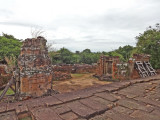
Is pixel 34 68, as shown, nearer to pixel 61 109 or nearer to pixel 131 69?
pixel 61 109

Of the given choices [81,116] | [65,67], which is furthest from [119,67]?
[81,116]

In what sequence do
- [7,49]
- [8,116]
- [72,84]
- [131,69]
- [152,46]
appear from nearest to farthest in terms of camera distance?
[8,116] < [72,84] < [131,69] < [152,46] < [7,49]

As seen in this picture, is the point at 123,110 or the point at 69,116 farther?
the point at 123,110

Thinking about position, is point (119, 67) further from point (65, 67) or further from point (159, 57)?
point (65, 67)

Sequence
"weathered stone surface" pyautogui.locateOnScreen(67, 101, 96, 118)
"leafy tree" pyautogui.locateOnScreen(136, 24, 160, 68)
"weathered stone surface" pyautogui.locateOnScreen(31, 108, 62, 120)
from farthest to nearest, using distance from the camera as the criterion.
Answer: "leafy tree" pyautogui.locateOnScreen(136, 24, 160, 68)
"weathered stone surface" pyautogui.locateOnScreen(67, 101, 96, 118)
"weathered stone surface" pyautogui.locateOnScreen(31, 108, 62, 120)

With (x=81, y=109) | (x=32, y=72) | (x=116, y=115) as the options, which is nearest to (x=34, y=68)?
(x=32, y=72)

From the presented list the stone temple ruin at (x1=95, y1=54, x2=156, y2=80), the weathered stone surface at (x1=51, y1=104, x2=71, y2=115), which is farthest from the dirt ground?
the weathered stone surface at (x1=51, y1=104, x2=71, y2=115)

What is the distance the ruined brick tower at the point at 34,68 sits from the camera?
3.13m

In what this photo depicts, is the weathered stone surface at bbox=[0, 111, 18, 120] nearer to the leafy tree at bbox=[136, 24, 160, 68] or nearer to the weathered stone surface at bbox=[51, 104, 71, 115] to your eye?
the weathered stone surface at bbox=[51, 104, 71, 115]

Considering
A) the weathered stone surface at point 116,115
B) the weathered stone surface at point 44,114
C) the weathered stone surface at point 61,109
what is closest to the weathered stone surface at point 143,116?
the weathered stone surface at point 116,115

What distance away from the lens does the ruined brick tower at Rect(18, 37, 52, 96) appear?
3135 mm

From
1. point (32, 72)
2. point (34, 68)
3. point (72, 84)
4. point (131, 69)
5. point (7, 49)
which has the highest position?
point (7, 49)

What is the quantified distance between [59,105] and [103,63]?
9153 mm

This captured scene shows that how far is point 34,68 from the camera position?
3.22m
